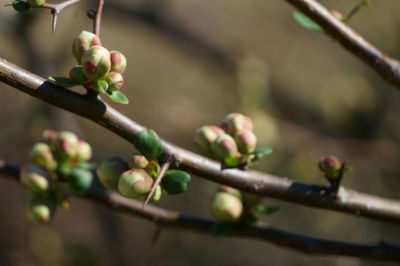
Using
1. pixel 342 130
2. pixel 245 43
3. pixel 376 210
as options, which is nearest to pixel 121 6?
pixel 245 43

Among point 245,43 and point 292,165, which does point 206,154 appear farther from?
point 245,43

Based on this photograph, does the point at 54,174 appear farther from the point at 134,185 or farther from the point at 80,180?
the point at 134,185

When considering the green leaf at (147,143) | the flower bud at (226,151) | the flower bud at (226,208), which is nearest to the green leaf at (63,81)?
the green leaf at (147,143)

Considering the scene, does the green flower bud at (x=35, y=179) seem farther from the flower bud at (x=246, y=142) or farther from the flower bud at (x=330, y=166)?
the flower bud at (x=330, y=166)

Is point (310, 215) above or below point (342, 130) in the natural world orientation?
below

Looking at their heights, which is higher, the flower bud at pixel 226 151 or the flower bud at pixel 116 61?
the flower bud at pixel 116 61

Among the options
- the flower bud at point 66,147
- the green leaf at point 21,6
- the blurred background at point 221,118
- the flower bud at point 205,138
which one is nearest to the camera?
the green leaf at point 21,6

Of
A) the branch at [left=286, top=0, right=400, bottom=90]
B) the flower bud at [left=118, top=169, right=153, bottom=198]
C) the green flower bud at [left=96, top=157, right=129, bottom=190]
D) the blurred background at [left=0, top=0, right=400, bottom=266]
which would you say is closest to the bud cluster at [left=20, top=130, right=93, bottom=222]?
the green flower bud at [left=96, top=157, right=129, bottom=190]
